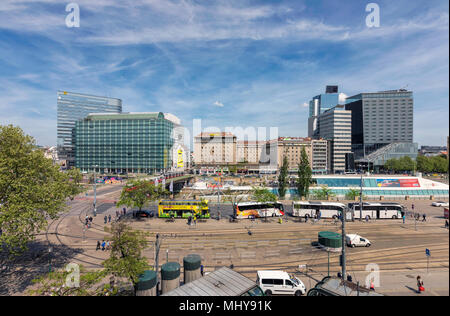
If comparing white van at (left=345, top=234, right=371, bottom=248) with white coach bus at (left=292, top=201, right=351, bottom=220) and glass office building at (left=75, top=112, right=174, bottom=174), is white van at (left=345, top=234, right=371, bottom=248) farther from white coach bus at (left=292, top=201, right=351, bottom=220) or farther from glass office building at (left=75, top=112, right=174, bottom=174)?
glass office building at (left=75, top=112, right=174, bottom=174)

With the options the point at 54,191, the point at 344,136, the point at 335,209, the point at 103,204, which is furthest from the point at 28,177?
the point at 344,136

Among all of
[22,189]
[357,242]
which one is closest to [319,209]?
[357,242]

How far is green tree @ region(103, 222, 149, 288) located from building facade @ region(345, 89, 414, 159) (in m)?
183

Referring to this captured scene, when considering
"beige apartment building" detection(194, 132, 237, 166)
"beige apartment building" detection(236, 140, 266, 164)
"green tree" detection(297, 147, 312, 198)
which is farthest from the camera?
"beige apartment building" detection(236, 140, 266, 164)

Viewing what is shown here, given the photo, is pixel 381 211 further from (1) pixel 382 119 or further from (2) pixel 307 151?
(1) pixel 382 119

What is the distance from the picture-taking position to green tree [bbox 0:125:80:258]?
51.1ft

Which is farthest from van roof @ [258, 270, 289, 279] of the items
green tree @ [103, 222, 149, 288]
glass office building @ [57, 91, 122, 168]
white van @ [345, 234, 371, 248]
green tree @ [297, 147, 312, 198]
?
glass office building @ [57, 91, 122, 168]

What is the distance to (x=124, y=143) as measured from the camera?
408 ft

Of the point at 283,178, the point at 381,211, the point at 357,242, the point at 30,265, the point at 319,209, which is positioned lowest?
the point at 30,265

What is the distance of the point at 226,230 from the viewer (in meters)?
31.5

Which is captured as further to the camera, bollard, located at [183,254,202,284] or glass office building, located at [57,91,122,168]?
glass office building, located at [57,91,122,168]

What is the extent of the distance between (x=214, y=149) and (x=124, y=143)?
62837 millimetres
